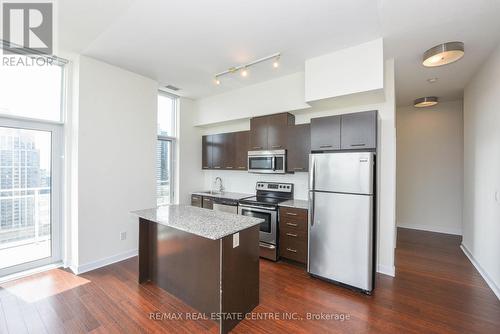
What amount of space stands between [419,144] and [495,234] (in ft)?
10.1

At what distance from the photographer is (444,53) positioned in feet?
8.59

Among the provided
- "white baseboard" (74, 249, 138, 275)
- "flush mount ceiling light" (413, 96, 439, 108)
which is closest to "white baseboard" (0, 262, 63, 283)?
"white baseboard" (74, 249, 138, 275)

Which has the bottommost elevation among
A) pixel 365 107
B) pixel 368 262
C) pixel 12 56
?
pixel 368 262

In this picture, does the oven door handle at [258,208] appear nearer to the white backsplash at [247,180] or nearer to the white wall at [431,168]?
the white backsplash at [247,180]

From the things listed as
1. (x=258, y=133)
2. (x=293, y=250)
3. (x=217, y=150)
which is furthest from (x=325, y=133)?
(x=217, y=150)

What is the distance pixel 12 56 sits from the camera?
282cm

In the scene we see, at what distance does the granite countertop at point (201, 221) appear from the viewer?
1.88 meters

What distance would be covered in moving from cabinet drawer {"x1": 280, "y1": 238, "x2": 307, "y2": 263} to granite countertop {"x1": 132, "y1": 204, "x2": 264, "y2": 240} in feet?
3.88

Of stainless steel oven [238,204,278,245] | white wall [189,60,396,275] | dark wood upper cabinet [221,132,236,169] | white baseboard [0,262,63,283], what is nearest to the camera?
white baseboard [0,262,63,283]

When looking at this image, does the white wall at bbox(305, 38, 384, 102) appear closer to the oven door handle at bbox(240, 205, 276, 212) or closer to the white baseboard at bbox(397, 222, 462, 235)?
the oven door handle at bbox(240, 205, 276, 212)

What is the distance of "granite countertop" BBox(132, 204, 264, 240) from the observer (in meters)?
1.88

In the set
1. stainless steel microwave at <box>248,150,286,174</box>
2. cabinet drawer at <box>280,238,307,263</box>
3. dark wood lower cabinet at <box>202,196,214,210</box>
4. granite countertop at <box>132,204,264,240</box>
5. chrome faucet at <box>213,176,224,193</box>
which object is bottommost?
cabinet drawer at <box>280,238,307,263</box>

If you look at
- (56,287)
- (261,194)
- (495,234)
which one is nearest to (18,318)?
(56,287)

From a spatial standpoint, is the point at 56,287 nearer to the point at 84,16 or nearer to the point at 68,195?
the point at 68,195
